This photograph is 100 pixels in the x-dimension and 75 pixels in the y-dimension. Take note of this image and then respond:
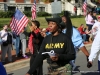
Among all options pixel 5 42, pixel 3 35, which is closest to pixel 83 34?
pixel 5 42

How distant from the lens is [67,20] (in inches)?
249

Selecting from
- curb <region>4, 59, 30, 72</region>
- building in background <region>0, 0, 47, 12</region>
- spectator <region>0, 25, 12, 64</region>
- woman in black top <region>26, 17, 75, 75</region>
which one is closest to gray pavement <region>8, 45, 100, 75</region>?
curb <region>4, 59, 30, 72</region>

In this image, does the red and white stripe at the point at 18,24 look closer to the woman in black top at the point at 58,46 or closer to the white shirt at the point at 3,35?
the white shirt at the point at 3,35

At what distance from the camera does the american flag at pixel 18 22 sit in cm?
1159

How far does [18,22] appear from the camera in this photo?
11719 mm

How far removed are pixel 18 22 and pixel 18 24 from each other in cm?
8

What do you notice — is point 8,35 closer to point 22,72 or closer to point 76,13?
point 22,72

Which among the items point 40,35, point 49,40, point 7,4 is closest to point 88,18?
point 40,35

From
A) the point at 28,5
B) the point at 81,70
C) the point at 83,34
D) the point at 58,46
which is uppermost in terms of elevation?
the point at 58,46

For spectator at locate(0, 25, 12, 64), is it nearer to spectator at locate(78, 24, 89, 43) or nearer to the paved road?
the paved road

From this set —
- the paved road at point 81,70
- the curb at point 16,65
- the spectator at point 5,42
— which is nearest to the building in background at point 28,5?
the spectator at point 5,42

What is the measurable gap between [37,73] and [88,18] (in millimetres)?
9970

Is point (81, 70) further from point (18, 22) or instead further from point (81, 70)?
point (18, 22)

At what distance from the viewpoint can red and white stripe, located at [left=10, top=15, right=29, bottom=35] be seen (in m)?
11.6
